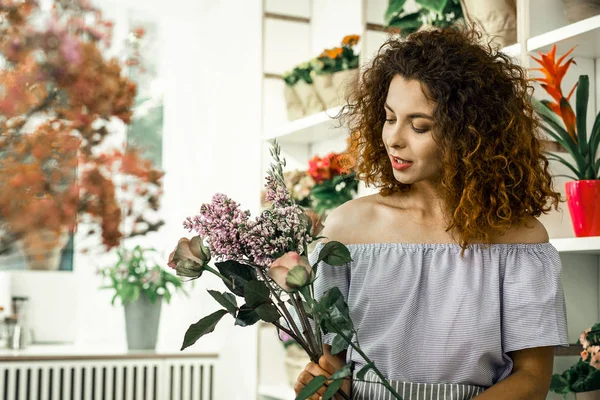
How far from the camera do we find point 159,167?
155 inches

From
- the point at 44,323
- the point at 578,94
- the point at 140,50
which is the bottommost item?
the point at 44,323

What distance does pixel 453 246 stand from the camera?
52.5 inches

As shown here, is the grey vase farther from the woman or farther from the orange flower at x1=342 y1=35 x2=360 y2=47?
the woman

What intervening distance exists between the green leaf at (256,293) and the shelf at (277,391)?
6.40 ft

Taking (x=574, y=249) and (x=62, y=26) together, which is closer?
(x=574, y=249)

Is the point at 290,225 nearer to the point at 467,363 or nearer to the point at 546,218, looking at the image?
the point at 467,363

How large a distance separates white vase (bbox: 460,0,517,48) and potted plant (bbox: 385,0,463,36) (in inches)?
7.4

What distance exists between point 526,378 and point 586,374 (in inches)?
21.9

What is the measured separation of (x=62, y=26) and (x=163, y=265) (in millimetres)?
1223

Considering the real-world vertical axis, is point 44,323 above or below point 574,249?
below

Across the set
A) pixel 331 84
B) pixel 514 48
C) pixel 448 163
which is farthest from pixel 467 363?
pixel 331 84

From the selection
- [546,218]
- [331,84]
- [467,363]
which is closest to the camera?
[467,363]

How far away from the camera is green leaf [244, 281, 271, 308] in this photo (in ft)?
3.39

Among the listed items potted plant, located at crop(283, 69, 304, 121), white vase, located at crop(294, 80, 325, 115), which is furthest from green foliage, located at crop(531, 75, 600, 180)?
potted plant, located at crop(283, 69, 304, 121)
